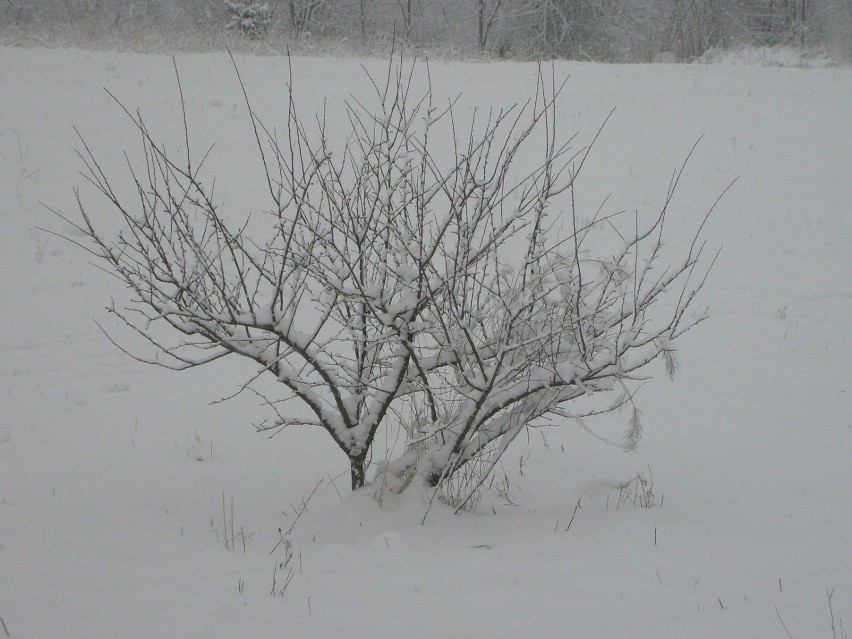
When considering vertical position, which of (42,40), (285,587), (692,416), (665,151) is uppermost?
(42,40)

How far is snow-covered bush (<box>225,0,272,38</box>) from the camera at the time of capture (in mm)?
21875

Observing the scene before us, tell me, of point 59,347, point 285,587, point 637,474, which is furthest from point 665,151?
point 285,587

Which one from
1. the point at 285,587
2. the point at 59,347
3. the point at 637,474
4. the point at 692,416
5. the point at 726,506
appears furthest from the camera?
the point at 59,347

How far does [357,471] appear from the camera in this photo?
386 centimetres

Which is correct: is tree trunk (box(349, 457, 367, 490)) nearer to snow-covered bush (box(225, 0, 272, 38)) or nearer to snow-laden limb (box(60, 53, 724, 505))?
snow-laden limb (box(60, 53, 724, 505))

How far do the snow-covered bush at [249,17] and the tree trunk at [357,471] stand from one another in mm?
21307

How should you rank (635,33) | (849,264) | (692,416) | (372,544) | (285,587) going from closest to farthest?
(285,587) → (372,544) → (692,416) → (849,264) → (635,33)

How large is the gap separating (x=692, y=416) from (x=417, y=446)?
2.83 m

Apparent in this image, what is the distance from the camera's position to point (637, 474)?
13.8ft

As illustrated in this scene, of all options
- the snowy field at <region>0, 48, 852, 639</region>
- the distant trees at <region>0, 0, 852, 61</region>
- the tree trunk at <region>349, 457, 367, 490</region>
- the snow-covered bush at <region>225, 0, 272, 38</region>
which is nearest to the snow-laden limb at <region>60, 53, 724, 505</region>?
the tree trunk at <region>349, 457, 367, 490</region>

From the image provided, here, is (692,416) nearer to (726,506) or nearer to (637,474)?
(637,474)

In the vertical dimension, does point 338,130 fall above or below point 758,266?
above

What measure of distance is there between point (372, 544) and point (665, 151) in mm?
11481

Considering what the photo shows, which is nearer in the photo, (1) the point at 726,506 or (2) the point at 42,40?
(1) the point at 726,506
